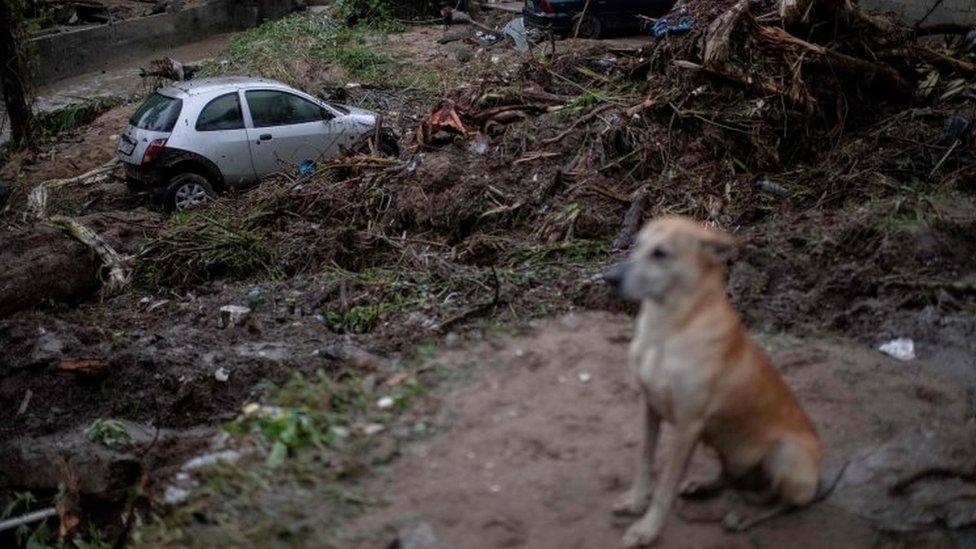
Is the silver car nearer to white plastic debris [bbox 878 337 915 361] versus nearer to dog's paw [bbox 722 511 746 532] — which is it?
white plastic debris [bbox 878 337 915 361]

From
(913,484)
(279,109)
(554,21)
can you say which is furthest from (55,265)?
(554,21)

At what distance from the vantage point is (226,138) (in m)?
12.1

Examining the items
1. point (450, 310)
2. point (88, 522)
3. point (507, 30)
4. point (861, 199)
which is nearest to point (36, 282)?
point (88, 522)

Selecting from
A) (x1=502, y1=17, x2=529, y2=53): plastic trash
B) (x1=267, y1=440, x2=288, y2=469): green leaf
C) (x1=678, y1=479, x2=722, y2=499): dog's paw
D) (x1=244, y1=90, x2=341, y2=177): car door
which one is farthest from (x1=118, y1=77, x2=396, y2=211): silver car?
(x1=678, y1=479, x2=722, y2=499): dog's paw

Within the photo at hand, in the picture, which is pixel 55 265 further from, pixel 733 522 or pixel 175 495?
pixel 733 522

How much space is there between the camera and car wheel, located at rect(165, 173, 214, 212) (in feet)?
38.9

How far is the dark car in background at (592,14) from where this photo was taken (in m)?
17.1

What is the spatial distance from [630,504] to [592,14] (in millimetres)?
14249

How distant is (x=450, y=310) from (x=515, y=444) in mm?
2553

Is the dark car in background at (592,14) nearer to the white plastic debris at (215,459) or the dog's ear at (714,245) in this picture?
the white plastic debris at (215,459)

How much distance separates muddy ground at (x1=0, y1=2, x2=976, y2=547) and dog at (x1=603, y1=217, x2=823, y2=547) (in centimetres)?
36

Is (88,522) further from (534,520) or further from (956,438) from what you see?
(956,438)

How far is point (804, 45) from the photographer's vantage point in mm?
9570

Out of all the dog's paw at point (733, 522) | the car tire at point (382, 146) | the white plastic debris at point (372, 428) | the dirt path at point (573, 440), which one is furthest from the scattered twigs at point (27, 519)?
the car tire at point (382, 146)
